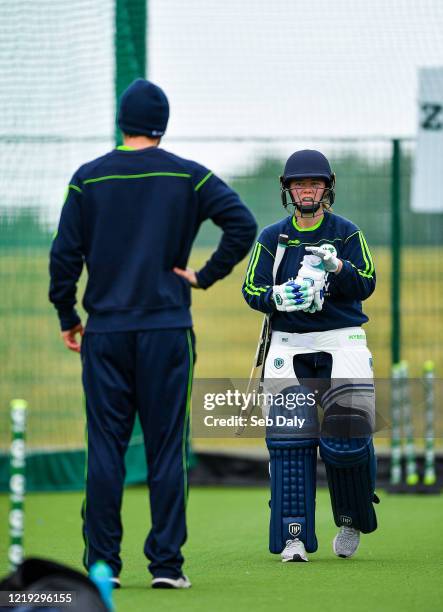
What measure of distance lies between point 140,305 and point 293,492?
160 centimetres

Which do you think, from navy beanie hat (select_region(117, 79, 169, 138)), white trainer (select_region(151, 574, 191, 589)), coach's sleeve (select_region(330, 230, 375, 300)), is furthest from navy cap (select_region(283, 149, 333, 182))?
white trainer (select_region(151, 574, 191, 589))

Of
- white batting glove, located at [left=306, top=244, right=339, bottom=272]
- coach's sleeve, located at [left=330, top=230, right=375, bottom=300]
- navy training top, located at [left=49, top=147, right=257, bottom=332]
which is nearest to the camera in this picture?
navy training top, located at [left=49, top=147, right=257, bottom=332]

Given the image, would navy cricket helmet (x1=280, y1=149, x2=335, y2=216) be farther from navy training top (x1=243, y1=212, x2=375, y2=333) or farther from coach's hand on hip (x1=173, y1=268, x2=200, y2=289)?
coach's hand on hip (x1=173, y1=268, x2=200, y2=289)

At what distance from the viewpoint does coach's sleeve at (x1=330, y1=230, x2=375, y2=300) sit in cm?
609

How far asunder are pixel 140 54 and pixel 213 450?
3.10 metres

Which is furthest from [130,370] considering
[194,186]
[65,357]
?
[65,357]

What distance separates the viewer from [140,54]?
10422 millimetres

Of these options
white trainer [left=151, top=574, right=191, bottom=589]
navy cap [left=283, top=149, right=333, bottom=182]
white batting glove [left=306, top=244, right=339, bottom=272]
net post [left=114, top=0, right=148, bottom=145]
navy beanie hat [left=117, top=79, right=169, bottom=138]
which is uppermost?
net post [left=114, top=0, right=148, bottom=145]

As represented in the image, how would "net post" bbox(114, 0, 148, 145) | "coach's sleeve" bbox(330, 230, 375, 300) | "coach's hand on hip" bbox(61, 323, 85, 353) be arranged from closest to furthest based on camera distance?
"coach's hand on hip" bbox(61, 323, 85, 353)
"coach's sleeve" bbox(330, 230, 375, 300)
"net post" bbox(114, 0, 148, 145)

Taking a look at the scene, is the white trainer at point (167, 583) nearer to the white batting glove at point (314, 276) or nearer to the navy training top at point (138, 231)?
the navy training top at point (138, 231)

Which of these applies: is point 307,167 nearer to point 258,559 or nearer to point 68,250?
point 68,250

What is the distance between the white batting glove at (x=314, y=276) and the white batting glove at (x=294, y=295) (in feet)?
0.06

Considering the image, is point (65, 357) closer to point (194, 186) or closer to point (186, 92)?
point (186, 92)

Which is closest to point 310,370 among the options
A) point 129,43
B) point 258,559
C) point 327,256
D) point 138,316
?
point 327,256
